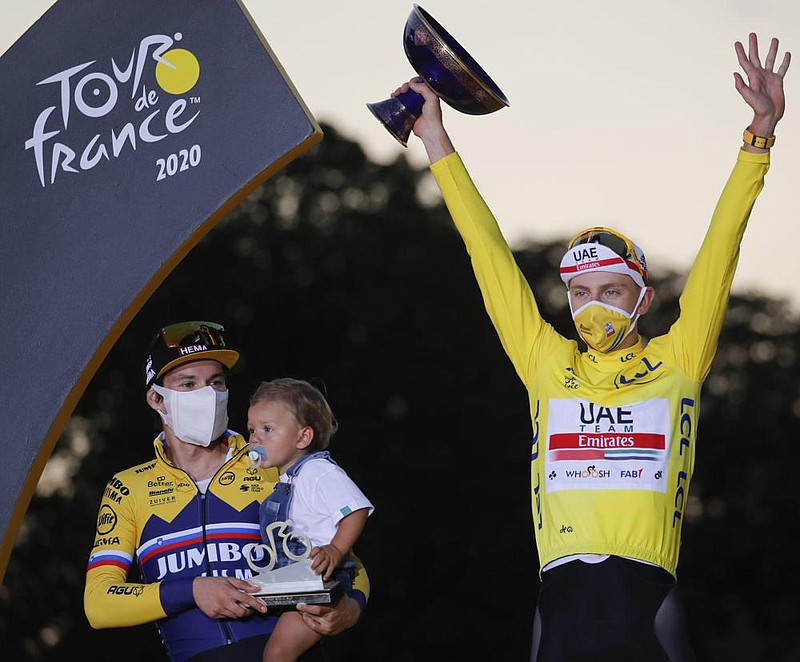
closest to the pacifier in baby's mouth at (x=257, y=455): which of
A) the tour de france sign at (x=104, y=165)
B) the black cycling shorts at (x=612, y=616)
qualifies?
the tour de france sign at (x=104, y=165)

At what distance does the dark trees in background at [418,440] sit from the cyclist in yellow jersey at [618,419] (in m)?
11.1

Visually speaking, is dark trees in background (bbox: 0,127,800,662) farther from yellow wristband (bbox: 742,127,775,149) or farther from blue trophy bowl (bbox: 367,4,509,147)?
yellow wristband (bbox: 742,127,775,149)

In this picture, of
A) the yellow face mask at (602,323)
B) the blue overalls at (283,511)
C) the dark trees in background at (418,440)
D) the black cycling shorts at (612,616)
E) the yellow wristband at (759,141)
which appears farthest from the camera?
the dark trees in background at (418,440)

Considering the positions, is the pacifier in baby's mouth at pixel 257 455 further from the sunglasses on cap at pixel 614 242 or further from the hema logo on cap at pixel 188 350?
the sunglasses on cap at pixel 614 242

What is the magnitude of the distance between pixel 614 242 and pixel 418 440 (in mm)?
12131

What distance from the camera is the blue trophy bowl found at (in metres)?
4.74

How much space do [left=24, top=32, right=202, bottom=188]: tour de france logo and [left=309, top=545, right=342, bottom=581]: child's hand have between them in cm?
122

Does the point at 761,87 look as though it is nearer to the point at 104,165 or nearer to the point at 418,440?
the point at 104,165

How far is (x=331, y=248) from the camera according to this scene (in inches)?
682

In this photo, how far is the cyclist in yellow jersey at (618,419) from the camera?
14.2 feet

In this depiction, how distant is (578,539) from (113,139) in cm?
187

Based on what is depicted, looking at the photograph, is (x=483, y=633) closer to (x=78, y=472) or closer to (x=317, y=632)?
(x=78, y=472)

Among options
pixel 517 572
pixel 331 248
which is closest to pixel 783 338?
pixel 517 572

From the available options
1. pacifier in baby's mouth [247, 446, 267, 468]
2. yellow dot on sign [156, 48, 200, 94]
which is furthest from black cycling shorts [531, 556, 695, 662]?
yellow dot on sign [156, 48, 200, 94]
